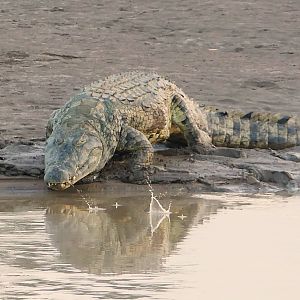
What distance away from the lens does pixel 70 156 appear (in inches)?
335

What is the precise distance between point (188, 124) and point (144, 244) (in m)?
3.10

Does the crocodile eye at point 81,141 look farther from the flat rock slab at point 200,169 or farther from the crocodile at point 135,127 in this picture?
the flat rock slab at point 200,169

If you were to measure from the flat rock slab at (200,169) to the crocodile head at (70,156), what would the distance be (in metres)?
0.37

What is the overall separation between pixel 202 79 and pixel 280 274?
8.09m

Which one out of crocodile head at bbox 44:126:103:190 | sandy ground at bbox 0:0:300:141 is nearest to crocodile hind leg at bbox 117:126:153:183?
crocodile head at bbox 44:126:103:190

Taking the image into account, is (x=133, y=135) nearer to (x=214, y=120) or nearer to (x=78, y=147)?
(x=78, y=147)

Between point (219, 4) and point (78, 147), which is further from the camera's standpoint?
point (219, 4)

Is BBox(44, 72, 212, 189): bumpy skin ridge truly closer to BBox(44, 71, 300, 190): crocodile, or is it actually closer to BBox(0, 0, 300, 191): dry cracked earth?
BBox(44, 71, 300, 190): crocodile

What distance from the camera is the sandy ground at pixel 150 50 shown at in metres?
13.0

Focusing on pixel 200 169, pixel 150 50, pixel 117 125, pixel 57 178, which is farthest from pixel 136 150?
pixel 150 50

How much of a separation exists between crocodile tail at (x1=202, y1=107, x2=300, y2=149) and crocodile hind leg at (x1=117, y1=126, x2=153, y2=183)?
4.62 feet

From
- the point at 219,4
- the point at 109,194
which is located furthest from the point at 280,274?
the point at 219,4

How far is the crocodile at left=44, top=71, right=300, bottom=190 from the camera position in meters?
8.63

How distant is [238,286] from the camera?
5.82m
